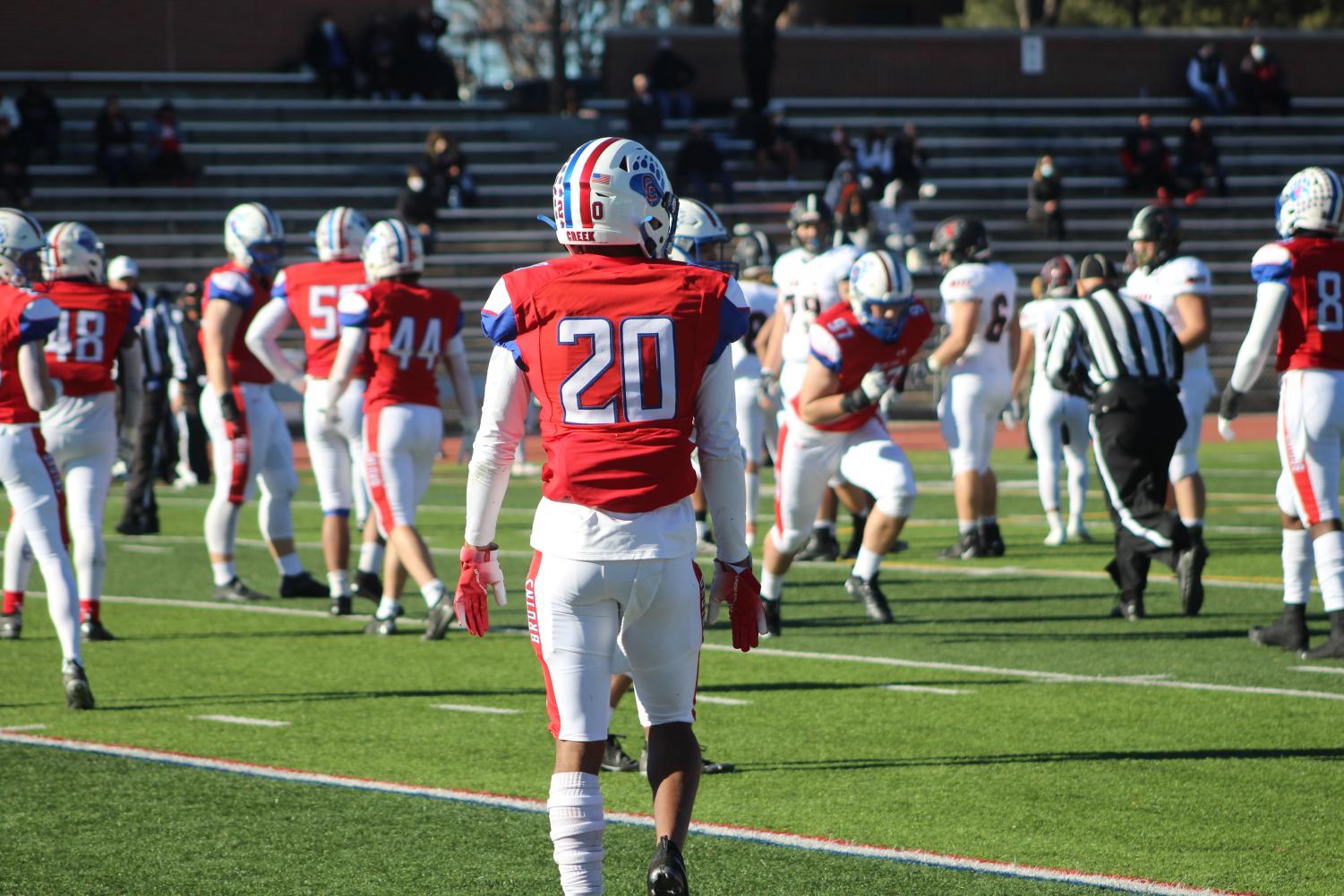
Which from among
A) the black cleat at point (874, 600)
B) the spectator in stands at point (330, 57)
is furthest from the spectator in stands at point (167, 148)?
the black cleat at point (874, 600)

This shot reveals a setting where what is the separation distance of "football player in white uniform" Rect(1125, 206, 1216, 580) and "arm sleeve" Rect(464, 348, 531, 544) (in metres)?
6.51

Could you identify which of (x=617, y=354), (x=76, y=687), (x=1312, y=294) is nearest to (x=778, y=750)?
(x=617, y=354)

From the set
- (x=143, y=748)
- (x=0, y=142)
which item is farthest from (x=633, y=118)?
(x=143, y=748)

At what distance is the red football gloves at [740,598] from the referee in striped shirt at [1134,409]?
5.00 meters

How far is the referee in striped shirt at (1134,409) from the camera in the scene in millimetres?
9031

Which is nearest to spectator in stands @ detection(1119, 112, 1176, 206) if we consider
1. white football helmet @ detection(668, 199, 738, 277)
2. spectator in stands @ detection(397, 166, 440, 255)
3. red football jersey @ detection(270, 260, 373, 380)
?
spectator in stands @ detection(397, 166, 440, 255)

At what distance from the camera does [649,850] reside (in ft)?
17.5

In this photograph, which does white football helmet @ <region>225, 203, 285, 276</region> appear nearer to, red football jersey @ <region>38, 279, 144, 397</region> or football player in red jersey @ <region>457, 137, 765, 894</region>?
red football jersey @ <region>38, 279, 144, 397</region>

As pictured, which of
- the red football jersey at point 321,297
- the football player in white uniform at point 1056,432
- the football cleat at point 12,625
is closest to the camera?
the football cleat at point 12,625

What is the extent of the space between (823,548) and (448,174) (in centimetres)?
1633

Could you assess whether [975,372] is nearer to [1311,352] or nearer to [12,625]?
[1311,352]

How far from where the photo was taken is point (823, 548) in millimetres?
12141

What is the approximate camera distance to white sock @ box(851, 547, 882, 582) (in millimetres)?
9375

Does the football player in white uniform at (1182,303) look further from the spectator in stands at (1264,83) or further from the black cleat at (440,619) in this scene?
the spectator in stands at (1264,83)
